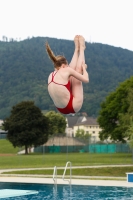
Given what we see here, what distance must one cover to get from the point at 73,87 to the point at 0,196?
49.5 ft

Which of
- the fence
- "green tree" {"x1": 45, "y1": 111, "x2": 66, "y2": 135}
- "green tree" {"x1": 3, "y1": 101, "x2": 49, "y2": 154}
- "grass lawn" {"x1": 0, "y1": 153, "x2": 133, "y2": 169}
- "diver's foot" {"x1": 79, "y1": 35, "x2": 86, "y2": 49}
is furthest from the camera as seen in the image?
"green tree" {"x1": 45, "y1": 111, "x2": 66, "y2": 135}

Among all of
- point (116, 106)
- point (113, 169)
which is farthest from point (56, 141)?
point (113, 169)

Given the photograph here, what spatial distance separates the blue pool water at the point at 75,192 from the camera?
2192 cm

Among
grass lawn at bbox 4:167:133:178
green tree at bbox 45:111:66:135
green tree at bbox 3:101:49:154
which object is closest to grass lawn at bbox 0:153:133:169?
grass lawn at bbox 4:167:133:178

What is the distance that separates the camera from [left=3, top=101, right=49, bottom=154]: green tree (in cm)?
7538

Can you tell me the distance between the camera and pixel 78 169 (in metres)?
35.5

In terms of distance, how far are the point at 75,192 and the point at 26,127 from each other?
53730 mm

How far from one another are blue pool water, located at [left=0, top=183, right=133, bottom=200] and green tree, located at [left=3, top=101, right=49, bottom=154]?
158 feet

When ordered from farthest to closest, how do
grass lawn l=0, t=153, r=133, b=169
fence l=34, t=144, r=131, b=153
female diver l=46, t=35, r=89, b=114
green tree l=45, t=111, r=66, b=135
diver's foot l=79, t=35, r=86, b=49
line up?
green tree l=45, t=111, r=66, b=135, fence l=34, t=144, r=131, b=153, grass lawn l=0, t=153, r=133, b=169, diver's foot l=79, t=35, r=86, b=49, female diver l=46, t=35, r=89, b=114

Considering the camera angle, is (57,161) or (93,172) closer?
(93,172)

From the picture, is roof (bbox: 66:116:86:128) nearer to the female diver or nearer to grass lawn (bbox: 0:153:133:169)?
grass lawn (bbox: 0:153:133:169)

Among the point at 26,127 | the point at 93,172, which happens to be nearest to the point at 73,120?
the point at 26,127

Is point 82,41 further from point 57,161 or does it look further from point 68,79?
point 57,161

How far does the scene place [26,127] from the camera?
7694cm
